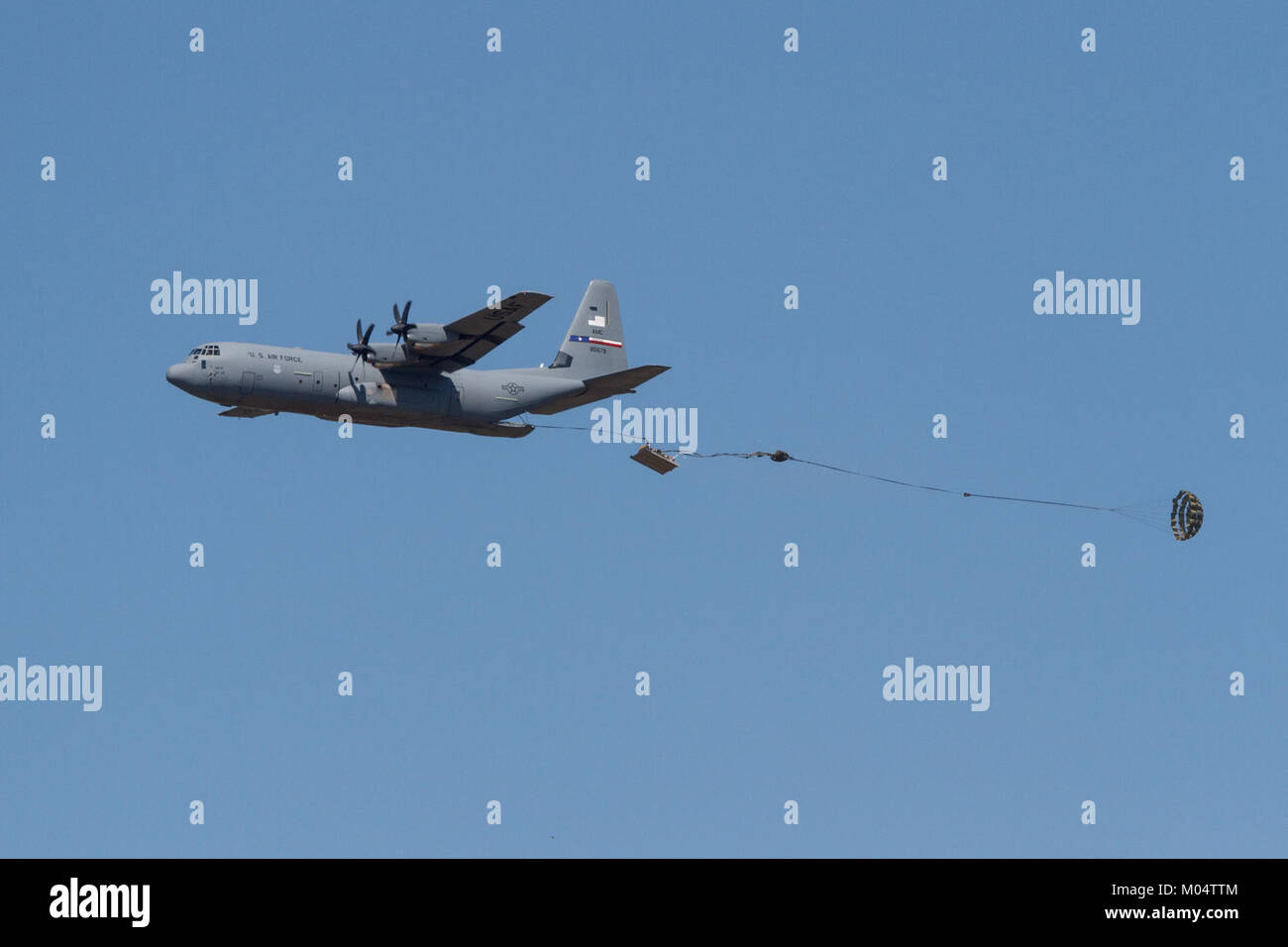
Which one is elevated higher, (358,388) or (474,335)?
(474,335)

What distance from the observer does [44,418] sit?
59094 mm

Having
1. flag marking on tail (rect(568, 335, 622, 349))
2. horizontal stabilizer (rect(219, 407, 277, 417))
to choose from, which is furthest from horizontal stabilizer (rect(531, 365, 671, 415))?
horizontal stabilizer (rect(219, 407, 277, 417))

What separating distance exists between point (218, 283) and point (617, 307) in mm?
13598

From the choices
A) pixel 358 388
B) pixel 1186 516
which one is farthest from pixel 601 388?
pixel 1186 516

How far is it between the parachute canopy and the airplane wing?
1983 cm

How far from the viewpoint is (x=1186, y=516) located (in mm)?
54344

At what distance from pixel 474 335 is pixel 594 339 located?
21.1ft

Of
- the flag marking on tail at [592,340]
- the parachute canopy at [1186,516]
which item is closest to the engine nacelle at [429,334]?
the flag marking on tail at [592,340]

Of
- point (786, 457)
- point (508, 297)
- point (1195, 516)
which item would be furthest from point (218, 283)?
point (1195, 516)

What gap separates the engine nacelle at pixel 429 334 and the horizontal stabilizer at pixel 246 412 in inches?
190

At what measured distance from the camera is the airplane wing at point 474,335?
183 ft

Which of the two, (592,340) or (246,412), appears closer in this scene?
(246,412)

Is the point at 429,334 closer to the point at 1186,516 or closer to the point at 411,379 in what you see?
the point at 411,379
